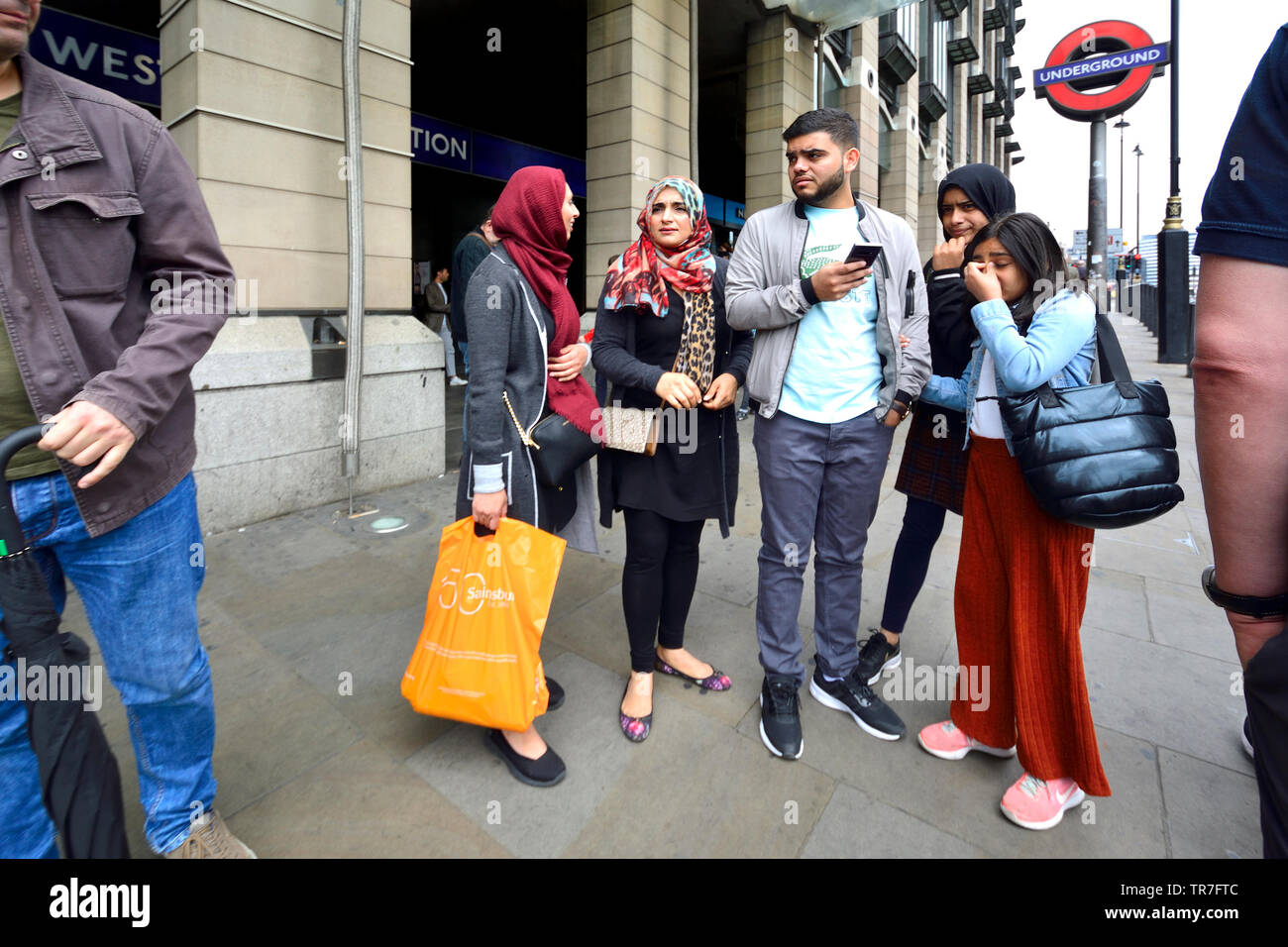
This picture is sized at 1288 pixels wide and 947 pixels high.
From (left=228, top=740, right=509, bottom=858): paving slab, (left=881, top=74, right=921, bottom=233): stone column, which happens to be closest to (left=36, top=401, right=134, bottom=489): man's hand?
(left=228, top=740, right=509, bottom=858): paving slab

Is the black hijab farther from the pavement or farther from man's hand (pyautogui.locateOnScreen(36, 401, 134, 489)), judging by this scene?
man's hand (pyautogui.locateOnScreen(36, 401, 134, 489))

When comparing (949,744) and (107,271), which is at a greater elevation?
(107,271)

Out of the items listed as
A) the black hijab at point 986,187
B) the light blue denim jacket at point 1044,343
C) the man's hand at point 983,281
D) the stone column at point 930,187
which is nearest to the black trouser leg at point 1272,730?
the light blue denim jacket at point 1044,343

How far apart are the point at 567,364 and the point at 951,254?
1643 millimetres

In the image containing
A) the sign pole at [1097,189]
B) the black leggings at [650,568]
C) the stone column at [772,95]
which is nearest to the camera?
the black leggings at [650,568]

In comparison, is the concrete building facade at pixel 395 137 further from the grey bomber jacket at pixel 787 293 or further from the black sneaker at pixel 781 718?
the black sneaker at pixel 781 718

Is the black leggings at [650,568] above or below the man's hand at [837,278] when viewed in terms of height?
below

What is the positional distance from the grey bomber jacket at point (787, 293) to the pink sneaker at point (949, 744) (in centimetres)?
120

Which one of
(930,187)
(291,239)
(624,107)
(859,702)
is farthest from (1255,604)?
(930,187)

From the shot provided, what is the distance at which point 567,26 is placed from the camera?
411 inches

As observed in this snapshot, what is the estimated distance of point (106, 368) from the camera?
1.58m

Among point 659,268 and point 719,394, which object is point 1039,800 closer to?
point 719,394

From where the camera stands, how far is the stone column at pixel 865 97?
13352 millimetres
